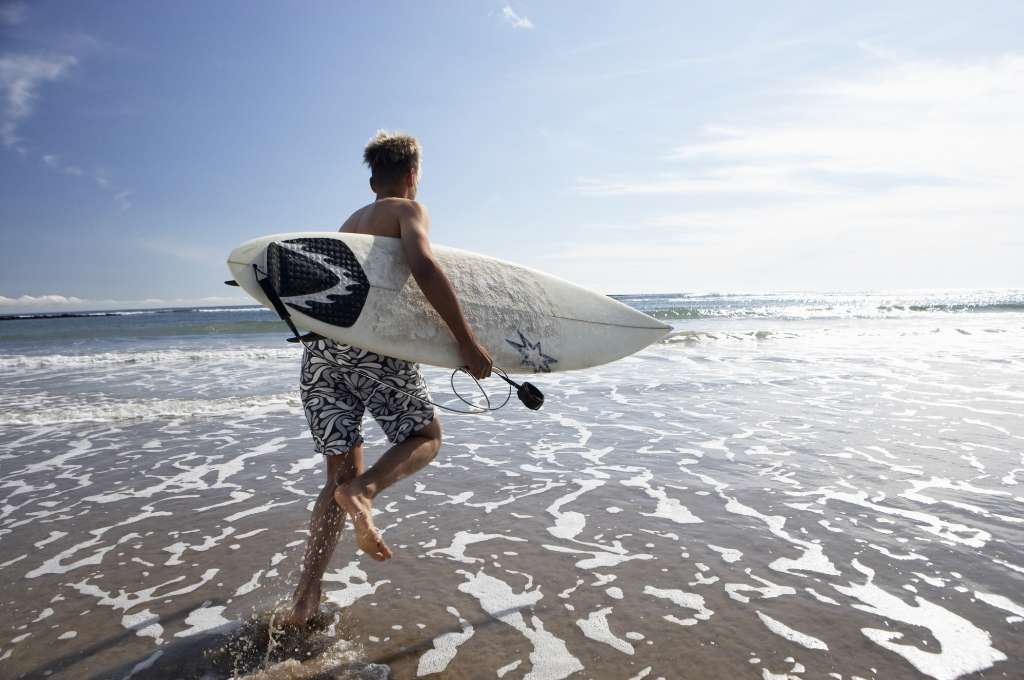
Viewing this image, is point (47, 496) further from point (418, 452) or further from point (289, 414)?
point (418, 452)

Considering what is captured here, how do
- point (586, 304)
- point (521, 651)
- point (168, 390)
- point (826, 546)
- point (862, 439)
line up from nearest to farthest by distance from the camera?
1. point (521, 651)
2. point (826, 546)
3. point (586, 304)
4. point (862, 439)
5. point (168, 390)

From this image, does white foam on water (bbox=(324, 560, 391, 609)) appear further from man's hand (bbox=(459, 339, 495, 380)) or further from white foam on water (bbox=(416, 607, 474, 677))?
man's hand (bbox=(459, 339, 495, 380))

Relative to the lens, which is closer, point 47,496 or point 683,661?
point 683,661

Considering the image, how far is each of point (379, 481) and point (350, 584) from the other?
830mm

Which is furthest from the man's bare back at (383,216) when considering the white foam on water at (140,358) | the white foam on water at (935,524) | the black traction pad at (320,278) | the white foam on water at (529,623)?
the white foam on water at (140,358)

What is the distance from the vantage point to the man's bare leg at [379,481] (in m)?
1.95

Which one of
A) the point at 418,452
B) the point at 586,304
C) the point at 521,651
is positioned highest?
the point at 586,304

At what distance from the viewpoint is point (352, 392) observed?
2438mm

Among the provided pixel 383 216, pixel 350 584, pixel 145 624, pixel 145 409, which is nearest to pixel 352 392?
pixel 383 216

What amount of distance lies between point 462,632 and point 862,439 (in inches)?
161

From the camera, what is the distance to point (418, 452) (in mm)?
2369

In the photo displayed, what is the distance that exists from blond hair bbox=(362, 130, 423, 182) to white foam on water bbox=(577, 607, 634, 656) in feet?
6.45

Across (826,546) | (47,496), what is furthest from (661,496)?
(47,496)

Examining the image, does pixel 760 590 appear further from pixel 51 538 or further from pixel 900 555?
pixel 51 538
